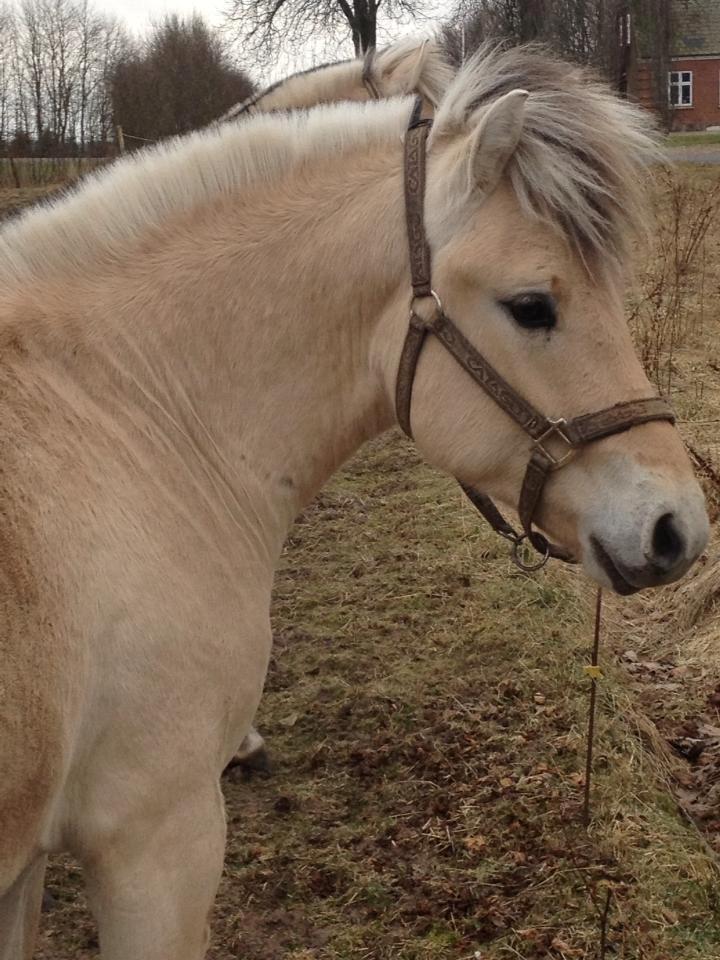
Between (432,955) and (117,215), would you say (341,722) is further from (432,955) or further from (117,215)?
(117,215)

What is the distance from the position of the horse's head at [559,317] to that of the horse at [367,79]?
5.93 feet

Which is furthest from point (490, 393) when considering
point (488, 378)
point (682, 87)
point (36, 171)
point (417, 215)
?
point (682, 87)

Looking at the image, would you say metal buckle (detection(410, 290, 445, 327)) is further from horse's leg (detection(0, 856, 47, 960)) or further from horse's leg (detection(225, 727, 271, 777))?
horse's leg (detection(225, 727, 271, 777))

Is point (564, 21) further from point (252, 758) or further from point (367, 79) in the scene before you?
point (252, 758)

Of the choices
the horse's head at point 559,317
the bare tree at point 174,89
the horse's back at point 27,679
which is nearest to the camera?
the horse's back at point 27,679

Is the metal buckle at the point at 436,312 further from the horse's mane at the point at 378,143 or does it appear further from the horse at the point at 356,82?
the horse at the point at 356,82

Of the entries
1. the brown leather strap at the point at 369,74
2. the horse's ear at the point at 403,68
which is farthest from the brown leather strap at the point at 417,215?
the brown leather strap at the point at 369,74

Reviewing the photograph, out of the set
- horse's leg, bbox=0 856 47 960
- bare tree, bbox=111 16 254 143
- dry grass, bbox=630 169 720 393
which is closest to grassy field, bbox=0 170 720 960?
horse's leg, bbox=0 856 47 960

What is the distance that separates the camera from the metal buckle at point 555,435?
210cm

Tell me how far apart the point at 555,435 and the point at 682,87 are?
194ft

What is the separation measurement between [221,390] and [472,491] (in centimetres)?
71

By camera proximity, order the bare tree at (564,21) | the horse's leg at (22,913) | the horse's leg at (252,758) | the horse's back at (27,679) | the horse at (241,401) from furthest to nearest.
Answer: the bare tree at (564,21)
the horse's leg at (252,758)
the horse's leg at (22,913)
the horse at (241,401)
the horse's back at (27,679)

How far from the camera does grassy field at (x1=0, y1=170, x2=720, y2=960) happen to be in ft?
10.3

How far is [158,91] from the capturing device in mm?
31156
